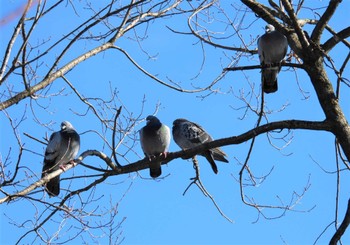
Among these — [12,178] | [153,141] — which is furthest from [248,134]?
[153,141]

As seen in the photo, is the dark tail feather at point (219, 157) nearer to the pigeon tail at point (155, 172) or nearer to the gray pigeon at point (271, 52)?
the pigeon tail at point (155, 172)

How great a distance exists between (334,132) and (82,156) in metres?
2.40

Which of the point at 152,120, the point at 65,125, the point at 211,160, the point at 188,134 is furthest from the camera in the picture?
the point at 188,134

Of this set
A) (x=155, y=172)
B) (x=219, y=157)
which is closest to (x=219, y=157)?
(x=219, y=157)

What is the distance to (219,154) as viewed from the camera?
775 centimetres

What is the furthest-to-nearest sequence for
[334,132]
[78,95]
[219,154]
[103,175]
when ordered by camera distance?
[219,154], [78,95], [103,175], [334,132]

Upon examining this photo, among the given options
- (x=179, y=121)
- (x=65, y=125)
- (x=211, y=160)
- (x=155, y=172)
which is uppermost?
(x=179, y=121)

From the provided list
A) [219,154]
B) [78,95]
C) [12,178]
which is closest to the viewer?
[12,178]

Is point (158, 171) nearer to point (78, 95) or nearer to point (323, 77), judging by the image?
point (78, 95)

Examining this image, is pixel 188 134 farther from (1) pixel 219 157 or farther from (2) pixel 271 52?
(2) pixel 271 52

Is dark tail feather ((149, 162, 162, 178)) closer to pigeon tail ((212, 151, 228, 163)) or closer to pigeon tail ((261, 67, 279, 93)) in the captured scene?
pigeon tail ((212, 151, 228, 163))

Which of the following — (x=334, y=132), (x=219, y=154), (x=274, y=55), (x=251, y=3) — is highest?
(x=274, y=55)

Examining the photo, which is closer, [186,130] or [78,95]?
[78,95]

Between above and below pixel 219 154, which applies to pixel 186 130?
above
